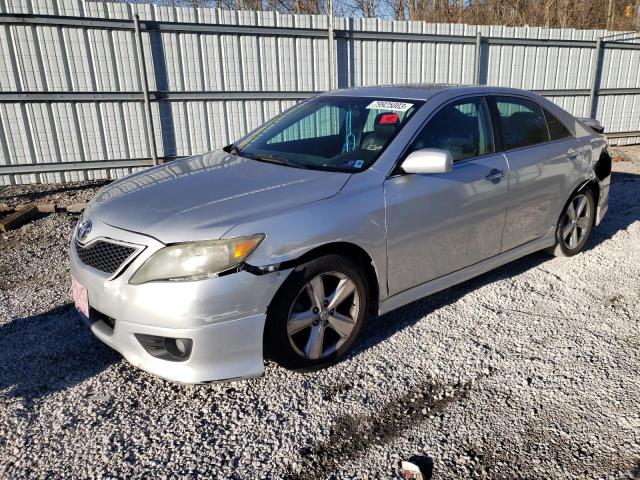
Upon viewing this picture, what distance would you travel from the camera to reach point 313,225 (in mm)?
2766

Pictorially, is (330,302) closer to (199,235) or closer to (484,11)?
(199,235)

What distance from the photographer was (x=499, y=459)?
7.77 feet

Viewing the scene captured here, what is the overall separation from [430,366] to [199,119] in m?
6.43

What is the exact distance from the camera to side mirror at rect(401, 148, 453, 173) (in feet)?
10.1

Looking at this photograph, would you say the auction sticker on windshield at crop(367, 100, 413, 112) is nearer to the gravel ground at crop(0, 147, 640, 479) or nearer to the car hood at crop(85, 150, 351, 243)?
the car hood at crop(85, 150, 351, 243)

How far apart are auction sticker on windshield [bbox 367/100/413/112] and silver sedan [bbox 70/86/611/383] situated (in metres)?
0.01

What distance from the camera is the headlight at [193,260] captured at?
A: 2.52m

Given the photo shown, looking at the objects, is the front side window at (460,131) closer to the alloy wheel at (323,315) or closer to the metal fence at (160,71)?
the alloy wheel at (323,315)

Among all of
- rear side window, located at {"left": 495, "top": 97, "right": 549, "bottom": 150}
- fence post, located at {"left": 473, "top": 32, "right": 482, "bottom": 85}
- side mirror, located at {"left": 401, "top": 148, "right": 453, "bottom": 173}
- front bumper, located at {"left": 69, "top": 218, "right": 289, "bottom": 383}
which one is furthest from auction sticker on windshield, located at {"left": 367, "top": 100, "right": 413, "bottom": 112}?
fence post, located at {"left": 473, "top": 32, "right": 482, "bottom": 85}

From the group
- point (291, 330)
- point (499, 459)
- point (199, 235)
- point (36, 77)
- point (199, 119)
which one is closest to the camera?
point (499, 459)

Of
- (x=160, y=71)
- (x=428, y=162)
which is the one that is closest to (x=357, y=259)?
(x=428, y=162)

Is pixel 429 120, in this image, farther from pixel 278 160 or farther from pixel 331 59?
pixel 331 59

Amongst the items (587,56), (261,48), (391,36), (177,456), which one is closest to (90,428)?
(177,456)

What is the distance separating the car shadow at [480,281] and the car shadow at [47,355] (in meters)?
1.64
